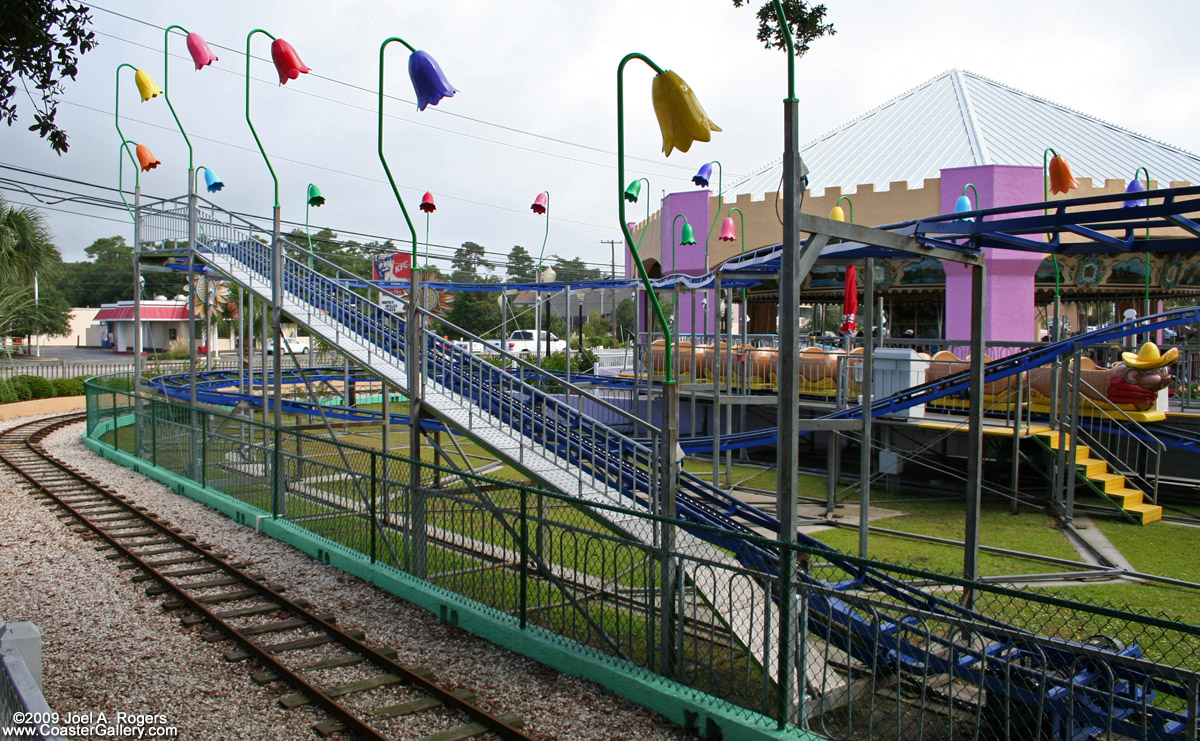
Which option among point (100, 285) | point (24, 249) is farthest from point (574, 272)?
point (24, 249)

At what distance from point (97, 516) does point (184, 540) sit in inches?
116

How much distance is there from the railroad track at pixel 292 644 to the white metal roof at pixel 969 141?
909 inches

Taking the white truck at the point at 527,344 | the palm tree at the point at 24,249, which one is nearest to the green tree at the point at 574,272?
the white truck at the point at 527,344

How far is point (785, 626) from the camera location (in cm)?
528

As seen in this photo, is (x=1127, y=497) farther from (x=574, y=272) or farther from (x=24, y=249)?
(x=574, y=272)

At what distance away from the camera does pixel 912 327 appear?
3903 centimetres

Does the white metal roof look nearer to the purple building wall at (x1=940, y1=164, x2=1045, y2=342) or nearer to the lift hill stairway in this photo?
the purple building wall at (x1=940, y1=164, x2=1045, y2=342)

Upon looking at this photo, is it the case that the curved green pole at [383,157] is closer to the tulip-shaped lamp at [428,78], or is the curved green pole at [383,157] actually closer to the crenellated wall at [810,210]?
the tulip-shaped lamp at [428,78]

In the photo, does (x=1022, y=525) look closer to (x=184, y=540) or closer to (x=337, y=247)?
(x=184, y=540)

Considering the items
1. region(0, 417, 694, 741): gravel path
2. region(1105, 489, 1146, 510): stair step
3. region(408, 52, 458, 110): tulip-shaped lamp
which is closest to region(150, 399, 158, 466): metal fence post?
region(0, 417, 694, 741): gravel path

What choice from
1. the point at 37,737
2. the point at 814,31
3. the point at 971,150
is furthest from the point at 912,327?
the point at 37,737

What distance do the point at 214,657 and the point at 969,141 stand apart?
2793 cm

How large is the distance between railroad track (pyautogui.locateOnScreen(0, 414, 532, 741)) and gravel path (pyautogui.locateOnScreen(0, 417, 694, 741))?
0.61ft

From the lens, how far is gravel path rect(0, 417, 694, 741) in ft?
20.5
